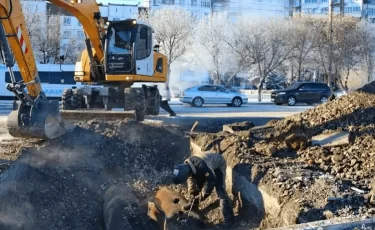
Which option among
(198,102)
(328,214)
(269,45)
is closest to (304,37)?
(269,45)

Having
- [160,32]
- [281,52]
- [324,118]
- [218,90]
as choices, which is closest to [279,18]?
[281,52]

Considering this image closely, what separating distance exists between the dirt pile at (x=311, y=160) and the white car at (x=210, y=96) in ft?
55.2

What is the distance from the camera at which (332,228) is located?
5199mm

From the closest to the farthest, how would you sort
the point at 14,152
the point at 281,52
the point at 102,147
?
1. the point at 14,152
2. the point at 102,147
3. the point at 281,52

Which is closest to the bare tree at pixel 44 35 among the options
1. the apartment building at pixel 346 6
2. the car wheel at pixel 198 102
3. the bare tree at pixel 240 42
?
the bare tree at pixel 240 42

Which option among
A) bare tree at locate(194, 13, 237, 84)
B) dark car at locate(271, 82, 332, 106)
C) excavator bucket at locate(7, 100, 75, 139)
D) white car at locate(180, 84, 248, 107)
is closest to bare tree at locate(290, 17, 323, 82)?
bare tree at locate(194, 13, 237, 84)

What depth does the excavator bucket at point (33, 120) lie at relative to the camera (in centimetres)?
940

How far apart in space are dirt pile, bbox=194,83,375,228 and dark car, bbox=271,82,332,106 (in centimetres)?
1992

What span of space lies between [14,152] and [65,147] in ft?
3.09

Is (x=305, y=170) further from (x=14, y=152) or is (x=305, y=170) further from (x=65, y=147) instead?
(x=14, y=152)

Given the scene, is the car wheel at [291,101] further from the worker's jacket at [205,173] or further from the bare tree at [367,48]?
the worker's jacket at [205,173]

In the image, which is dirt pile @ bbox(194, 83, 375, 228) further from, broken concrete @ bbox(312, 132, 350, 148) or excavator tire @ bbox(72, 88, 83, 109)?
excavator tire @ bbox(72, 88, 83, 109)

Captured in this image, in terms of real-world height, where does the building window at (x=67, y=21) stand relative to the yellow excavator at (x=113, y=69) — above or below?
above

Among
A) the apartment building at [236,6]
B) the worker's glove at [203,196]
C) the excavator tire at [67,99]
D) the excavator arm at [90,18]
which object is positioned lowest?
the worker's glove at [203,196]
